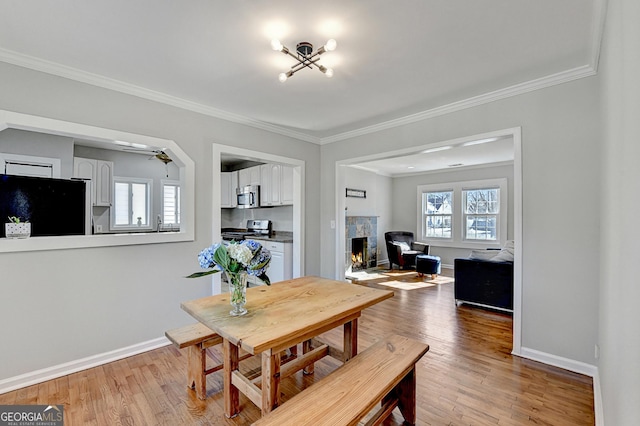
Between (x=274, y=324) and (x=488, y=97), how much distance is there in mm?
2871

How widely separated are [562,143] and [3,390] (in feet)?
15.7

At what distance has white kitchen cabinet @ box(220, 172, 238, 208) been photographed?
248 inches

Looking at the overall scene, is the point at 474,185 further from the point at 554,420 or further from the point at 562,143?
the point at 554,420

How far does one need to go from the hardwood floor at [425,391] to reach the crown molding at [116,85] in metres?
2.44

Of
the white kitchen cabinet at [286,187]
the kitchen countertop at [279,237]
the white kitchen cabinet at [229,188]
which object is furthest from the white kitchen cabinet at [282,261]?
the white kitchen cabinet at [229,188]

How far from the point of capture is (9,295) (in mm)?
2203

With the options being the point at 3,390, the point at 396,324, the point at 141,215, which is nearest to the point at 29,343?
the point at 3,390

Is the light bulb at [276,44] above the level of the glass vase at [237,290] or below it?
above

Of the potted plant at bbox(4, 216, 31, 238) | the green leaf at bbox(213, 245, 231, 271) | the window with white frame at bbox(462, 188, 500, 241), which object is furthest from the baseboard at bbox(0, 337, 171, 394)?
the window with white frame at bbox(462, 188, 500, 241)

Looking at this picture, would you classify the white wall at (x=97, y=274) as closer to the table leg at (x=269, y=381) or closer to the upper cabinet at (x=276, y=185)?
the upper cabinet at (x=276, y=185)

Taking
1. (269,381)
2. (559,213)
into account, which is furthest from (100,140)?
(559,213)

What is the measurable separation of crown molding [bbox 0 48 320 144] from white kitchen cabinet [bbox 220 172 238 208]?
9.09ft

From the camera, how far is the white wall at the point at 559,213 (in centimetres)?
235

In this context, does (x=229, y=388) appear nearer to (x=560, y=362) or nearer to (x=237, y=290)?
(x=237, y=290)
